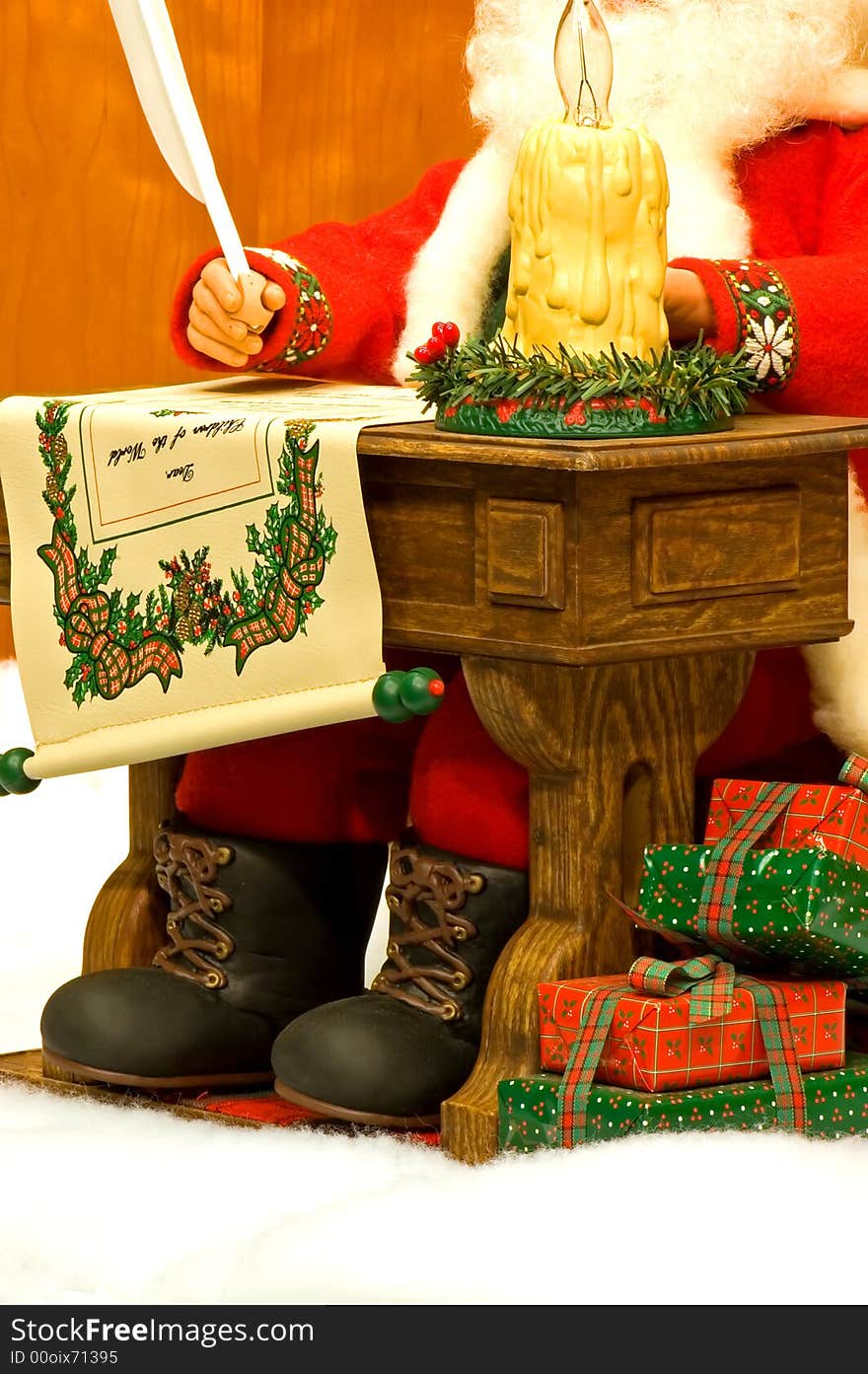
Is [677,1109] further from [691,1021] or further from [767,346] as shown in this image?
[767,346]

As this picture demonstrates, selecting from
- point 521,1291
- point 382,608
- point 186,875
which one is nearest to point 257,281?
point 382,608

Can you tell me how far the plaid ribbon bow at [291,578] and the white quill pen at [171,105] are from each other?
26 cm

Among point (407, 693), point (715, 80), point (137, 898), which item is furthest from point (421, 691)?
point (715, 80)

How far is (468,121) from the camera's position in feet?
9.39

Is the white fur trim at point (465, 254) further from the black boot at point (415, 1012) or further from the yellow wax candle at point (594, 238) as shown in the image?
the black boot at point (415, 1012)

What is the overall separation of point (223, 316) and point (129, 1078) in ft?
1.97

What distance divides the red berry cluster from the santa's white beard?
297 millimetres

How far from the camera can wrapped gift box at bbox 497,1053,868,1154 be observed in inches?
61.9

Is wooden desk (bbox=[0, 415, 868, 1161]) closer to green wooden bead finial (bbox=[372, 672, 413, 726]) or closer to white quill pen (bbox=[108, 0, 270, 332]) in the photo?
green wooden bead finial (bbox=[372, 672, 413, 726])

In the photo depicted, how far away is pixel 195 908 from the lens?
1838mm

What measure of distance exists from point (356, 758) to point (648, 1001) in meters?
0.38

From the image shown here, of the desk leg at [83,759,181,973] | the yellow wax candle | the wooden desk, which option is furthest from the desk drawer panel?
the desk leg at [83,759,181,973]

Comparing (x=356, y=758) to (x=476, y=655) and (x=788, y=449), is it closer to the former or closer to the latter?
(x=476, y=655)

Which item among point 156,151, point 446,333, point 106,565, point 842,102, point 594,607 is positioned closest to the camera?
point 594,607
